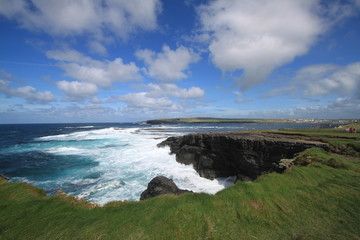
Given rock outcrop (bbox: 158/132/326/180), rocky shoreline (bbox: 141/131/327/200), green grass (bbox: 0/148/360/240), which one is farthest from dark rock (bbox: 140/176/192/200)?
rock outcrop (bbox: 158/132/326/180)

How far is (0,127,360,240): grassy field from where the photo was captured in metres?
4.73

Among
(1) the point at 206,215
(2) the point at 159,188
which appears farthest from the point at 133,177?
(1) the point at 206,215

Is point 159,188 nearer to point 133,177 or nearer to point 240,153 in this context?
point 133,177

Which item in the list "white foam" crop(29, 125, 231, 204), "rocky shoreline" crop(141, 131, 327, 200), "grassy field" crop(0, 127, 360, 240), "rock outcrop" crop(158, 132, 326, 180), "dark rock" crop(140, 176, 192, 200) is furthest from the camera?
"rock outcrop" crop(158, 132, 326, 180)

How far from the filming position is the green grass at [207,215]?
186 inches

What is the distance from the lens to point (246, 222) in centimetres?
525

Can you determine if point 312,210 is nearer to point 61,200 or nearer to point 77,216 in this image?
point 77,216

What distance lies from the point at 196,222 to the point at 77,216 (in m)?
4.06

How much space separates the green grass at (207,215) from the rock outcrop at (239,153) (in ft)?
39.9

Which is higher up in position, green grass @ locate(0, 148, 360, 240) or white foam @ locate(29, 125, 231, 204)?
green grass @ locate(0, 148, 360, 240)

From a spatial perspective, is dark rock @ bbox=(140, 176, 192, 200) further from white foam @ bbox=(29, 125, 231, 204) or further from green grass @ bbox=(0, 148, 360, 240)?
green grass @ bbox=(0, 148, 360, 240)

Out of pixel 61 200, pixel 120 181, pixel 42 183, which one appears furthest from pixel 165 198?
pixel 42 183

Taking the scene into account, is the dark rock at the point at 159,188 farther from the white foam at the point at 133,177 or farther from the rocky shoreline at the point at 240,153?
the white foam at the point at 133,177

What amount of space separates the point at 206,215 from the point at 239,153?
1898 cm
